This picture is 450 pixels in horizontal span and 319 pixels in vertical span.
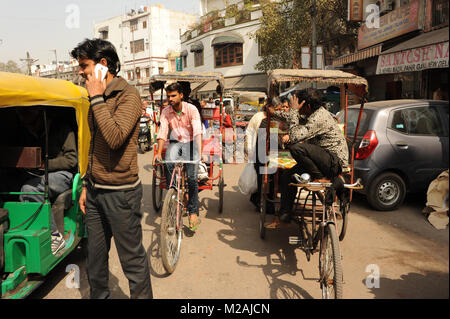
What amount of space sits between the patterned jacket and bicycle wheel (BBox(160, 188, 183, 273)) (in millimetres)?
1515

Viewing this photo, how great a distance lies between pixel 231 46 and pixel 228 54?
2.77 ft

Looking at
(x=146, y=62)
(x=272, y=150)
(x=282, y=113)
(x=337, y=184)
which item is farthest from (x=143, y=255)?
(x=146, y=62)

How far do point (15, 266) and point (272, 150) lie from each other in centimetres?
350

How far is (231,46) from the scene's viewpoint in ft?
106

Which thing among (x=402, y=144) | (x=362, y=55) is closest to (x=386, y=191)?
(x=402, y=144)

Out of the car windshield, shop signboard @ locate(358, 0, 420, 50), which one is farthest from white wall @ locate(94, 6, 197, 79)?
the car windshield

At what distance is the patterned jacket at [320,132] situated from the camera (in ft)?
12.9

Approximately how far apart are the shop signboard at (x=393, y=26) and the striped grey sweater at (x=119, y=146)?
35.4 feet

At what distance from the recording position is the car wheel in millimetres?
6023

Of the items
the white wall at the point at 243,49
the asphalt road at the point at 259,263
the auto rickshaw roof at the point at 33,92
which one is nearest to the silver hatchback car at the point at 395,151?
the asphalt road at the point at 259,263

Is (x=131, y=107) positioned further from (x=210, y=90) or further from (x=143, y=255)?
(x=210, y=90)

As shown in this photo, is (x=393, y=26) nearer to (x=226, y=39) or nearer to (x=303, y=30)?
(x=303, y=30)

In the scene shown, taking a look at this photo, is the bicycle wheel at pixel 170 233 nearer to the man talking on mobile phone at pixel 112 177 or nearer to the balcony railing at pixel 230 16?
the man talking on mobile phone at pixel 112 177

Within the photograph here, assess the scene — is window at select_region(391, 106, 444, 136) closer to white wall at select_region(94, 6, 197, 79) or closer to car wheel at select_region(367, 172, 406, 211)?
car wheel at select_region(367, 172, 406, 211)
